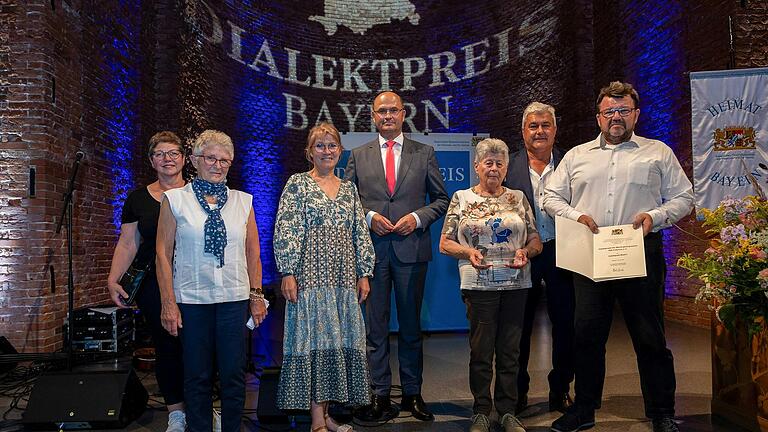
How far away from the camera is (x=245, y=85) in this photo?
327 inches

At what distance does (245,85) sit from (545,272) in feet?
21.3

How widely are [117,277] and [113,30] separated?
3.90 meters

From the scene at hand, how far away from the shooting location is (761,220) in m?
2.66

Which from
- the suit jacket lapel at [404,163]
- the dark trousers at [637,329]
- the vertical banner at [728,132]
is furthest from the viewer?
the vertical banner at [728,132]

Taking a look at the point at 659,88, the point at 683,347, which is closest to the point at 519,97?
the point at 659,88

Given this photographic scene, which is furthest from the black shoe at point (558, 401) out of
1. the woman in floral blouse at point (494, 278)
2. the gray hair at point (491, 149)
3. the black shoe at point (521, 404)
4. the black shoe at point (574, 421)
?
the gray hair at point (491, 149)

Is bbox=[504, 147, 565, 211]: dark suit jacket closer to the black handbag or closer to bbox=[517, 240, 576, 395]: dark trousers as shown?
bbox=[517, 240, 576, 395]: dark trousers

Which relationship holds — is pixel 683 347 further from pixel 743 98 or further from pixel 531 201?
pixel 531 201

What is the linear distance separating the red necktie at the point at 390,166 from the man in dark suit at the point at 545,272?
69 centimetres

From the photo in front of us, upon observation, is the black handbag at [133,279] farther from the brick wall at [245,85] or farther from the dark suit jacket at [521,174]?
the brick wall at [245,85]

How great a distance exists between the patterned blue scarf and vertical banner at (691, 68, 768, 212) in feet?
14.6

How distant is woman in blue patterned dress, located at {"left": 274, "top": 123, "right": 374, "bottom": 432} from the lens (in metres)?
2.57

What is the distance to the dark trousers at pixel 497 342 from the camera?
275 centimetres

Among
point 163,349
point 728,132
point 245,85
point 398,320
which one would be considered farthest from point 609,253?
point 245,85
